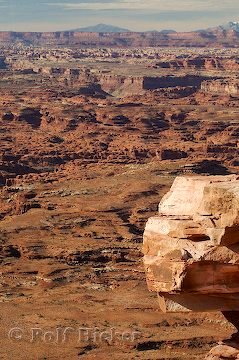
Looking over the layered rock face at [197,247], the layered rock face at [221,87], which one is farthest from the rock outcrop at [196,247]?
the layered rock face at [221,87]

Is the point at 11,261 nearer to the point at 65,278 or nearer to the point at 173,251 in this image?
the point at 65,278

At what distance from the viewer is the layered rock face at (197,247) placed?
12930 mm

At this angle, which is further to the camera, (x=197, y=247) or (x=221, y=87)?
(x=221, y=87)

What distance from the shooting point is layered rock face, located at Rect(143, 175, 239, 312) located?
42.4 feet

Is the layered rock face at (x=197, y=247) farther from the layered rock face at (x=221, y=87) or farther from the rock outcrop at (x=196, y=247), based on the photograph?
the layered rock face at (x=221, y=87)

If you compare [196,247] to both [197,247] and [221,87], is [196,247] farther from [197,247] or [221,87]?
[221,87]

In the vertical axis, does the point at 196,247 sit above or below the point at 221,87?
above

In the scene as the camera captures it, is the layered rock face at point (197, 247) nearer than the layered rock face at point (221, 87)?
Yes

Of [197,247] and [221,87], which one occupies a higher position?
[197,247]

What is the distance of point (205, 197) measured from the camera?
43.0ft

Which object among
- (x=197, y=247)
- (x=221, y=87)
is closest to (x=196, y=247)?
(x=197, y=247)

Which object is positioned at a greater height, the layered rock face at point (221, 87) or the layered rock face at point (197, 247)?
the layered rock face at point (197, 247)

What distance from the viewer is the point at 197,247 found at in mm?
13117

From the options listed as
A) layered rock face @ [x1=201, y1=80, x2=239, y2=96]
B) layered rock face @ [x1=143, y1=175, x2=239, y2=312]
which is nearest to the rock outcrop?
layered rock face @ [x1=143, y1=175, x2=239, y2=312]
